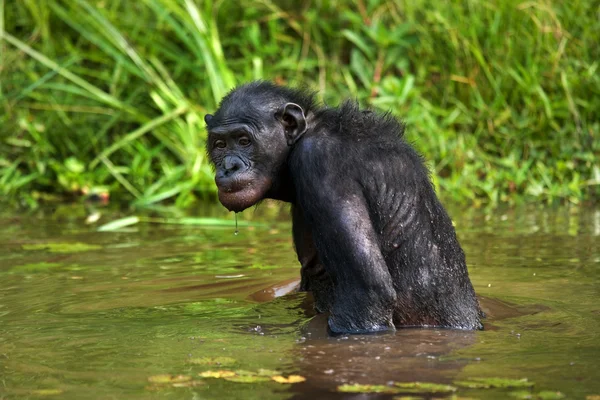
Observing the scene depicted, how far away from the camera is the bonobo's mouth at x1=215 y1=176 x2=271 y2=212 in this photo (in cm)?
518

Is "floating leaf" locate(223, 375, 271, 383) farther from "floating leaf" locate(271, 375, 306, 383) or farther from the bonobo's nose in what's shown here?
the bonobo's nose

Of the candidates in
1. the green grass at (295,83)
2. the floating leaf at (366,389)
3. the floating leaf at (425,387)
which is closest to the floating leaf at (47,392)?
the floating leaf at (366,389)

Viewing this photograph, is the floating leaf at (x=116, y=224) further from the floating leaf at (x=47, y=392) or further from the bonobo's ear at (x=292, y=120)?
the floating leaf at (x=47, y=392)

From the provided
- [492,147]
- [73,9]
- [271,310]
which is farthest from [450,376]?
[73,9]

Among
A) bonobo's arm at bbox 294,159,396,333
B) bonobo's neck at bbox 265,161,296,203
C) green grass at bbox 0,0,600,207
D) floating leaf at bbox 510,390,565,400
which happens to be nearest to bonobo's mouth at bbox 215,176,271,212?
bonobo's neck at bbox 265,161,296,203

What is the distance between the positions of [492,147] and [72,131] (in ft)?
14.8

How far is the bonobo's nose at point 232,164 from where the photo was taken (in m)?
5.22

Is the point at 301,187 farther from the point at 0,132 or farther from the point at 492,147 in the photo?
the point at 0,132

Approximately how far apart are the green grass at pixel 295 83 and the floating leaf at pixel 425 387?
6.02 m

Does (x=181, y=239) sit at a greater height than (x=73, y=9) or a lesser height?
lesser

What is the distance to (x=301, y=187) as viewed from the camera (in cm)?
496

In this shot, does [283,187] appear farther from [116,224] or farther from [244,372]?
[116,224]

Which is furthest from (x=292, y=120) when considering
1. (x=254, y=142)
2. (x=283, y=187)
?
(x=283, y=187)

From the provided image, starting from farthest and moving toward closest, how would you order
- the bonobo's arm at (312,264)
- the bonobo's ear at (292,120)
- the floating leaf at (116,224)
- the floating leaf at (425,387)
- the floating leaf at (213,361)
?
1. the floating leaf at (116,224)
2. the bonobo's arm at (312,264)
3. the bonobo's ear at (292,120)
4. the floating leaf at (213,361)
5. the floating leaf at (425,387)
